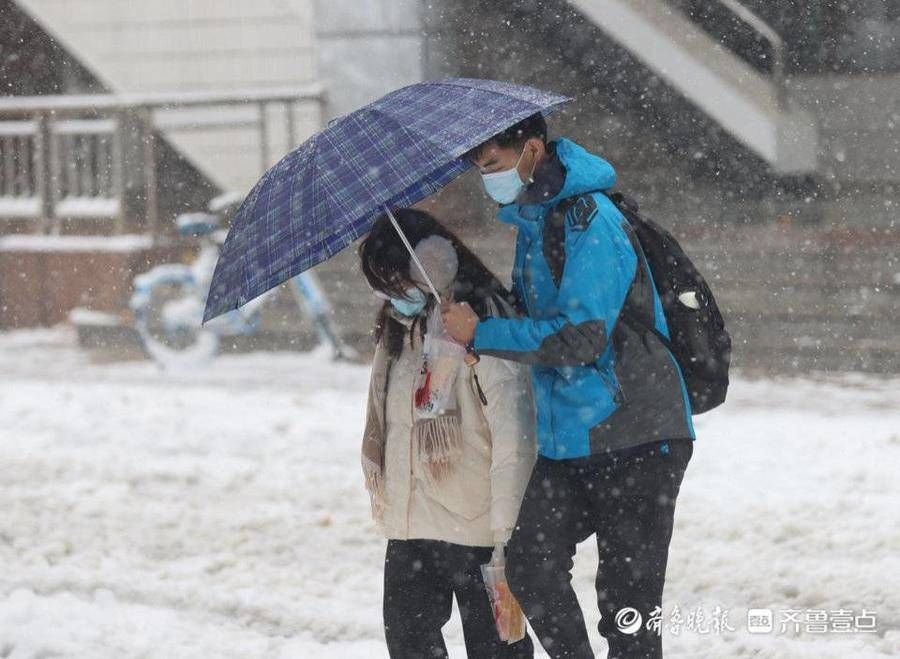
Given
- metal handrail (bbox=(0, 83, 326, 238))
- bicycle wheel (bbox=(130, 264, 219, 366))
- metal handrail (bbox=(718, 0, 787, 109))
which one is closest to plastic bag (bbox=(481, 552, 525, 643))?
bicycle wheel (bbox=(130, 264, 219, 366))

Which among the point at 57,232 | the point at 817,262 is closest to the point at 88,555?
the point at 817,262

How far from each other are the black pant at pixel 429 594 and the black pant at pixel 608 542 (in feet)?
0.79

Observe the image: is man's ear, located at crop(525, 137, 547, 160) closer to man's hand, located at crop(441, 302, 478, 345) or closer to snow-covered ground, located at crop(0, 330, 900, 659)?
man's hand, located at crop(441, 302, 478, 345)

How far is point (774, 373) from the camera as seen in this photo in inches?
→ 386

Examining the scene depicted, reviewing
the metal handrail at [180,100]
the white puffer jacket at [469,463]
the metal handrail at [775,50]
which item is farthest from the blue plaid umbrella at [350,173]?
the metal handrail at [180,100]

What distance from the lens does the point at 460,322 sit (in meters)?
3.15

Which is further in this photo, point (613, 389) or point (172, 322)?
point (172, 322)

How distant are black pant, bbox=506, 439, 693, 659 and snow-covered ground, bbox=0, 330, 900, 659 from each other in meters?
1.37

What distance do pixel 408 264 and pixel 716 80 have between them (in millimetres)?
9262

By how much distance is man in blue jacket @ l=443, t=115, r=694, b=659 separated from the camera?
10.3 ft

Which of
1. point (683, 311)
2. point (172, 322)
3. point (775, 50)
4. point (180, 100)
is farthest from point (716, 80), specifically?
point (683, 311)

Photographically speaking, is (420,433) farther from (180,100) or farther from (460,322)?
(180,100)

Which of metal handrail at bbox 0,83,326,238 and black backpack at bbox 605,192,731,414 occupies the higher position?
metal handrail at bbox 0,83,326,238

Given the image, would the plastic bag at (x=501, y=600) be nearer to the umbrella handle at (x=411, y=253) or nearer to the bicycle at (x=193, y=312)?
the umbrella handle at (x=411, y=253)
